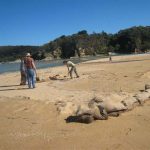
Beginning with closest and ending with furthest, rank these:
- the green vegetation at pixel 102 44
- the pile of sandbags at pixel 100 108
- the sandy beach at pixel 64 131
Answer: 1. the sandy beach at pixel 64 131
2. the pile of sandbags at pixel 100 108
3. the green vegetation at pixel 102 44

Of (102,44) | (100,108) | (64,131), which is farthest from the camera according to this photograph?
(102,44)

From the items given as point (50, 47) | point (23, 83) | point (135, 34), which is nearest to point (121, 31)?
point (135, 34)

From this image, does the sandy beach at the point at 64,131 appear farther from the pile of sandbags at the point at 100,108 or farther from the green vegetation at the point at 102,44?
the green vegetation at the point at 102,44

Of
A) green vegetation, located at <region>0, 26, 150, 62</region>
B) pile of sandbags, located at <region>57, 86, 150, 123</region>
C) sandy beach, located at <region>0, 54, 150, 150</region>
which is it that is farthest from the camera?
green vegetation, located at <region>0, 26, 150, 62</region>

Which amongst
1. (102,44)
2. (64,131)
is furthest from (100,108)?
(102,44)

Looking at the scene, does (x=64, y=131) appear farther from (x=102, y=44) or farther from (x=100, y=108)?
(x=102, y=44)

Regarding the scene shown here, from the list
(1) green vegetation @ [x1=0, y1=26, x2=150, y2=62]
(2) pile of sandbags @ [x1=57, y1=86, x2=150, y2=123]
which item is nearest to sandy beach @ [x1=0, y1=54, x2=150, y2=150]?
(2) pile of sandbags @ [x1=57, y1=86, x2=150, y2=123]

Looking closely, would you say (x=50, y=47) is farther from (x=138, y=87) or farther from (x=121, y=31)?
(x=138, y=87)

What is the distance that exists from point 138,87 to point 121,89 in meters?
0.73

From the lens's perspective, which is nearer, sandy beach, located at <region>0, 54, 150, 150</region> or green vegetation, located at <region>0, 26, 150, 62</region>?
sandy beach, located at <region>0, 54, 150, 150</region>

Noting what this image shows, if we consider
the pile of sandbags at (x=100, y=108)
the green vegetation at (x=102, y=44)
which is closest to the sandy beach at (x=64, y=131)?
the pile of sandbags at (x=100, y=108)

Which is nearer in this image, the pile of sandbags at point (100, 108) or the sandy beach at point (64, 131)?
the sandy beach at point (64, 131)

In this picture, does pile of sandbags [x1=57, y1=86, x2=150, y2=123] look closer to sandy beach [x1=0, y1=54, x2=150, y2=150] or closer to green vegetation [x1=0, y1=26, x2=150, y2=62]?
sandy beach [x1=0, y1=54, x2=150, y2=150]

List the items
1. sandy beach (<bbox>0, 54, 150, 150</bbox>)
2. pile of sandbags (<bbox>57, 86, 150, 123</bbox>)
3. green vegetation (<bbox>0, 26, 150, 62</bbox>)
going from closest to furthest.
A: sandy beach (<bbox>0, 54, 150, 150</bbox>) → pile of sandbags (<bbox>57, 86, 150, 123</bbox>) → green vegetation (<bbox>0, 26, 150, 62</bbox>)
